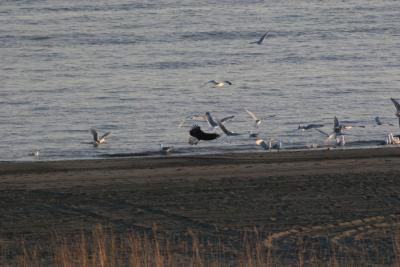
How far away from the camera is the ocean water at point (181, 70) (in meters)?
23.1

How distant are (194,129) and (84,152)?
1.90 m

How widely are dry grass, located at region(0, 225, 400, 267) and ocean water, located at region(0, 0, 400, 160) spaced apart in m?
8.28

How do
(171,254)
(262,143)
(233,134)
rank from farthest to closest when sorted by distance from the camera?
(233,134) < (262,143) < (171,254)

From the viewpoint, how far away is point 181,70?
32.4m

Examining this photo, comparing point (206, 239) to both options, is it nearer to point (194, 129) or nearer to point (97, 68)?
point (194, 129)

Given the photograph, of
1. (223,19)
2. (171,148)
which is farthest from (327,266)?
(223,19)

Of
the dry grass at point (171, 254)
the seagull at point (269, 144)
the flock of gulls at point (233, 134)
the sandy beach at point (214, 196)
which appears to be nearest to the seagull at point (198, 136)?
the flock of gulls at point (233, 134)

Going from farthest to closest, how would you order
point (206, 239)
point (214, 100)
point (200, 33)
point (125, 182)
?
point (200, 33)
point (214, 100)
point (125, 182)
point (206, 239)

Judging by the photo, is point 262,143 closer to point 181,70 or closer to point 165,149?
point 165,149

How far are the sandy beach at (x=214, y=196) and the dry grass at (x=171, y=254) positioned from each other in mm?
361

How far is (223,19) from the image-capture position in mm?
46625

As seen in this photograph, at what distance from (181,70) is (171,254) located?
2104 cm

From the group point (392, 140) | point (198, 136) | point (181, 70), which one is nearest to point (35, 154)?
point (198, 136)

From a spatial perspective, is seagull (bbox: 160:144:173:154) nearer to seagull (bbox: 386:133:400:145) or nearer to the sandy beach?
the sandy beach
